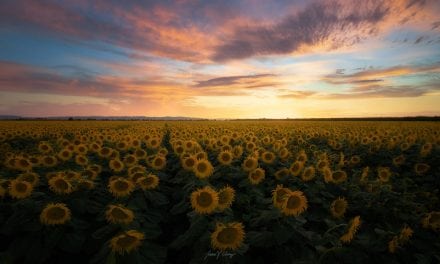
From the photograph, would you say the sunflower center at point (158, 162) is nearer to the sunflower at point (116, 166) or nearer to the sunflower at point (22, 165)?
the sunflower at point (116, 166)

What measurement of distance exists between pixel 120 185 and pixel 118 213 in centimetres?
113

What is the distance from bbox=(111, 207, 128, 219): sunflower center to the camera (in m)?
3.91

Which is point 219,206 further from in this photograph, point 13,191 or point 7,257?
point 13,191

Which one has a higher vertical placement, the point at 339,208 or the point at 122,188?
the point at 122,188

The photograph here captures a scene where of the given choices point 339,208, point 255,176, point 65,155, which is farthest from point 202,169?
point 65,155

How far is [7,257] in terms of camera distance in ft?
11.3

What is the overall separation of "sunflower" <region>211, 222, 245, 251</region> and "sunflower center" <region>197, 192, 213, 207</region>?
2.17 ft

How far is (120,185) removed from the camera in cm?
500

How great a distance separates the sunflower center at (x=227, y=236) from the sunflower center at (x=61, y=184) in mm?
2700


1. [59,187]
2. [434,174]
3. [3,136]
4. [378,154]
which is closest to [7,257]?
[59,187]

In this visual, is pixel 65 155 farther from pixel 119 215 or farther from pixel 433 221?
pixel 433 221

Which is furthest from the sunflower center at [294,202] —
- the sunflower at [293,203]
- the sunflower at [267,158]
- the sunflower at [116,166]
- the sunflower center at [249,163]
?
the sunflower at [116,166]

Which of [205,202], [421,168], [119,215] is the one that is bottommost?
[421,168]

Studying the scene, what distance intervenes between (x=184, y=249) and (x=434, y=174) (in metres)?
8.45
